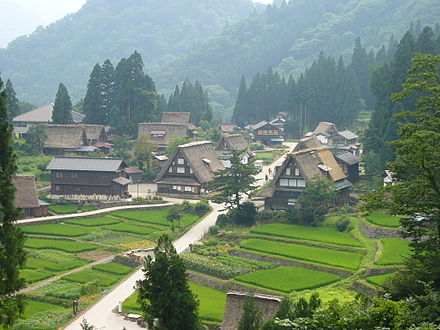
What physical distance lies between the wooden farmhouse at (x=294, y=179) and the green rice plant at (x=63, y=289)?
63.0 feet

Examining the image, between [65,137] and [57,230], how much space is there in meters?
24.0

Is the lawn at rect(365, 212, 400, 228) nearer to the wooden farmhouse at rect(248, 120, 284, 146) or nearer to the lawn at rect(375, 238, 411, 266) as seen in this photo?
the lawn at rect(375, 238, 411, 266)

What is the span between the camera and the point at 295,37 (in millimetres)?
167875

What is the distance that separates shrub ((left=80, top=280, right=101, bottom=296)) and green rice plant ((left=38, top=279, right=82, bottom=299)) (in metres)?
0.30

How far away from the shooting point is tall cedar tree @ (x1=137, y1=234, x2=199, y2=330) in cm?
2616

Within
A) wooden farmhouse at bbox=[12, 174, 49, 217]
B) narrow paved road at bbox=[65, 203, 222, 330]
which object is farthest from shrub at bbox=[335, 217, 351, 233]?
wooden farmhouse at bbox=[12, 174, 49, 217]

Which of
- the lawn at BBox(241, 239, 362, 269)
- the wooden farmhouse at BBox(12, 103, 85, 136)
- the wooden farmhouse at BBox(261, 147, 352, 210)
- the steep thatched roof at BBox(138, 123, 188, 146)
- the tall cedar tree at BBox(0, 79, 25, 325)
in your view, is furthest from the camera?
the wooden farmhouse at BBox(12, 103, 85, 136)

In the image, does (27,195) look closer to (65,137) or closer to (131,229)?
(131,229)

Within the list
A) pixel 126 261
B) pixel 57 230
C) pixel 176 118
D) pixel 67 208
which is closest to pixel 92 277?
pixel 126 261

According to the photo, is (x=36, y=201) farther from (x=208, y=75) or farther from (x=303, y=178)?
(x=208, y=75)

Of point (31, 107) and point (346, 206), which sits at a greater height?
point (31, 107)

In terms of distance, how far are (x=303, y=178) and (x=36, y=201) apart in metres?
20.4

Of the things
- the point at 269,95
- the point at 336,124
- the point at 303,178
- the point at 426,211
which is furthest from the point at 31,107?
the point at 426,211

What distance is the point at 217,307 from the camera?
3394 cm
